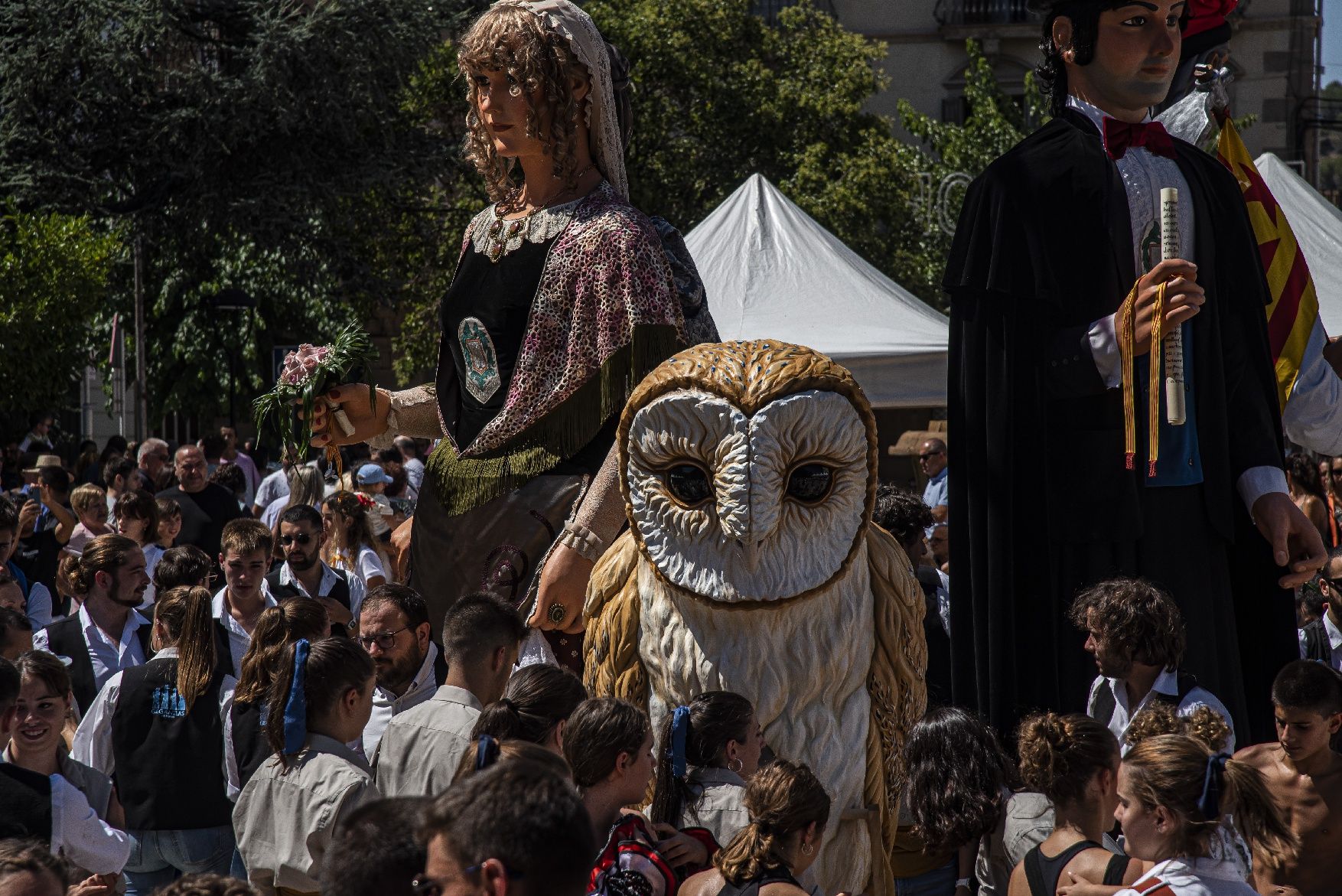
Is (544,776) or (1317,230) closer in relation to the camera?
(544,776)

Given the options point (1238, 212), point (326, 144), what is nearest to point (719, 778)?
point (1238, 212)

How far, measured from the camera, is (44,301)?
15594 millimetres

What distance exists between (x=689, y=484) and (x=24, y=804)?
66.8 inches

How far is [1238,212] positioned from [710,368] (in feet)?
5.15

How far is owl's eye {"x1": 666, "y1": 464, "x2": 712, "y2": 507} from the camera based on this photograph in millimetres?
3281

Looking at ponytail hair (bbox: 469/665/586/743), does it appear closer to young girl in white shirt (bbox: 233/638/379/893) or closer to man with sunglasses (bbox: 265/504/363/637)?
young girl in white shirt (bbox: 233/638/379/893)

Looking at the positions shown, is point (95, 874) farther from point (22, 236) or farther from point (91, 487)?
point (22, 236)

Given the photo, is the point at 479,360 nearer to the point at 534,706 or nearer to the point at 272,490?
the point at 534,706

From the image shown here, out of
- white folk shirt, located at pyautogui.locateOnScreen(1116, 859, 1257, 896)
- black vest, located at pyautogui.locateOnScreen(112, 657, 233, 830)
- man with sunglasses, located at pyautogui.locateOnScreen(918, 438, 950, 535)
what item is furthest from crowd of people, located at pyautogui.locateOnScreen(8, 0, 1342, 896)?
man with sunglasses, located at pyautogui.locateOnScreen(918, 438, 950, 535)

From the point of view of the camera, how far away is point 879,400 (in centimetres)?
987

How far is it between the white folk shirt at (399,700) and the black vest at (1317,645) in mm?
2974

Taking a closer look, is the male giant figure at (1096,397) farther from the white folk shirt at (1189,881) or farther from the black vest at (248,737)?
the black vest at (248,737)

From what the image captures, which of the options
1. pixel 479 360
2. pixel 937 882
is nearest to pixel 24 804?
pixel 479 360

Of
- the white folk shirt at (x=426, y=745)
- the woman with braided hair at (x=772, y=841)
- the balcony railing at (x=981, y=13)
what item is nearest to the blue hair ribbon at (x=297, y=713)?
the white folk shirt at (x=426, y=745)
